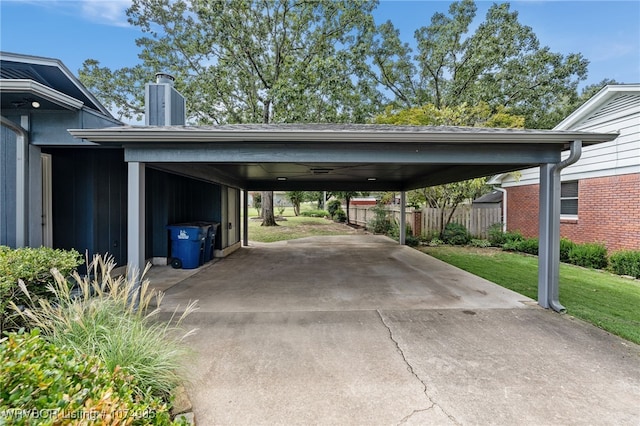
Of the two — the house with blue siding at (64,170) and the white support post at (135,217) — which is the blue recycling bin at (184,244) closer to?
the house with blue siding at (64,170)

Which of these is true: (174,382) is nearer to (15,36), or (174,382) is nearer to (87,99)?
(87,99)

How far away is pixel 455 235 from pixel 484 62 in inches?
441

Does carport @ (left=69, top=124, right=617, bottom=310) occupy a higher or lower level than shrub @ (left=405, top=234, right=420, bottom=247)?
higher

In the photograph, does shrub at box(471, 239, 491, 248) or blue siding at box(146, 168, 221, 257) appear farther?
shrub at box(471, 239, 491, 248)

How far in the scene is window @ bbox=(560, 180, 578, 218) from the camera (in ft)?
30.9

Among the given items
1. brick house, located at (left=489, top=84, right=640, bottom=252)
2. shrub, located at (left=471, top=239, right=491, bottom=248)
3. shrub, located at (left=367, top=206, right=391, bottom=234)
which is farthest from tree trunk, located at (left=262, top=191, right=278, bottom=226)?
brick house, located at (left=489, top=84, right=640, bottom=252)

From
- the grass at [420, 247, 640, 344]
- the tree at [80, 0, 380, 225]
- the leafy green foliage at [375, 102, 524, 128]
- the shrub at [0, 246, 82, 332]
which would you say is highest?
the tree at [80, 0, 380, 225]

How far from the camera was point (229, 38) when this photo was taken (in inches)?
590

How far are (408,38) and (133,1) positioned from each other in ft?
51.2

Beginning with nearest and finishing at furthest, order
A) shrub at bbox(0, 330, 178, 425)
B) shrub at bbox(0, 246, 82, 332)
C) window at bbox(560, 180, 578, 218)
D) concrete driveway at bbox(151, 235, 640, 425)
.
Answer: shrub at bbox(0, 330, 178, 425), concrete driveway at bbox(151, 235, 640, 425), shrub at bbox(0, 246, 82, 332), window at bbox(560, 180, 578, 218)

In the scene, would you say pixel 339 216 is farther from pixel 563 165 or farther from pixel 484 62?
pixel 563 165

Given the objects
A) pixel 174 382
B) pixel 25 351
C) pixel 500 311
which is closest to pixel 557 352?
pixel 500 311

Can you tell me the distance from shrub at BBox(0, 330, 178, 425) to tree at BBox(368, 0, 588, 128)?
19398mm

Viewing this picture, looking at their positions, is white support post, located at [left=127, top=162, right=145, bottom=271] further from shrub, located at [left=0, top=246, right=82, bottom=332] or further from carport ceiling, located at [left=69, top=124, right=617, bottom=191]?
shrub, located at [left=0, top=246, right=82, bottom=332]
